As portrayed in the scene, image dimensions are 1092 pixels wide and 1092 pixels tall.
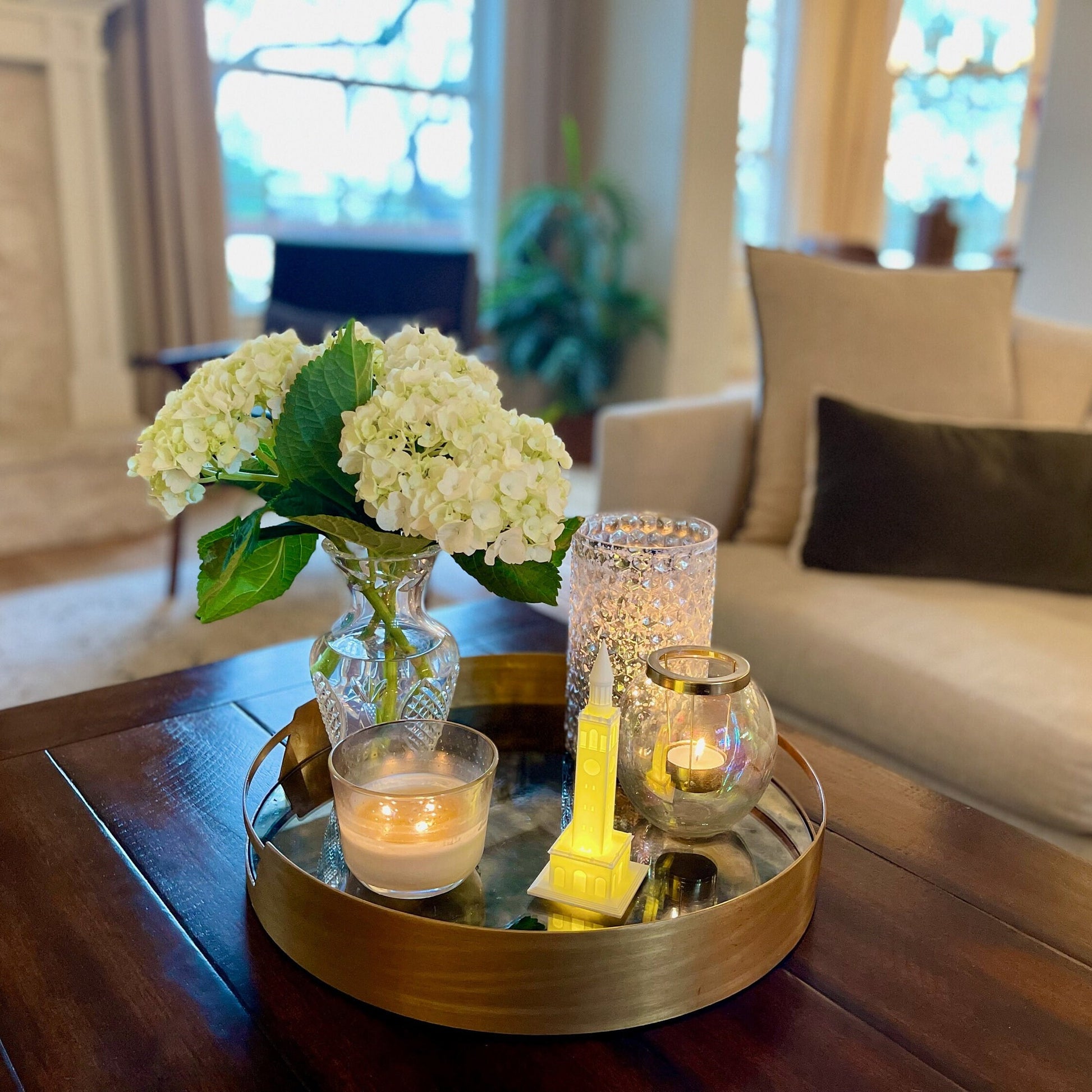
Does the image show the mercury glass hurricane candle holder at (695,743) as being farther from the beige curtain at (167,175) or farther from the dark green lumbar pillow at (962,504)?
the beige curtain at (167,175)

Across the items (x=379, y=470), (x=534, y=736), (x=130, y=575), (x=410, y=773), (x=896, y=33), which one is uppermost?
(x=896, y=33)

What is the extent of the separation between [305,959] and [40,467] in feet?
9.41

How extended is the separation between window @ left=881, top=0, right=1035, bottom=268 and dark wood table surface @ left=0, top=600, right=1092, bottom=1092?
627 centimetres

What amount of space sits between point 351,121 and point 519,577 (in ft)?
12.8

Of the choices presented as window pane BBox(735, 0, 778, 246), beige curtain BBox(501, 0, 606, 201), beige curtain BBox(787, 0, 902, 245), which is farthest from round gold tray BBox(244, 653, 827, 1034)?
beige curtain BBox(787, 0, 902, 245)

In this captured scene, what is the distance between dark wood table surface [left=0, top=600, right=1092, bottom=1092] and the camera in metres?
0.67

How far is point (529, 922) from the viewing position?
773 mm

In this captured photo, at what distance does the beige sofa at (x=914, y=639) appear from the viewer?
138 cm

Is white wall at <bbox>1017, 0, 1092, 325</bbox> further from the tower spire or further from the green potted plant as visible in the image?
the tower spire

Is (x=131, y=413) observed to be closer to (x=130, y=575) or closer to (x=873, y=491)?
(x=130, y=575)

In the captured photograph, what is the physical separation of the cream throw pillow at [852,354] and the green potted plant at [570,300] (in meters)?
2.25

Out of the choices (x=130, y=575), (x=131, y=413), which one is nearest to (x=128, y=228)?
(x=131, y=413)

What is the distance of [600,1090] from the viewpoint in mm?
653

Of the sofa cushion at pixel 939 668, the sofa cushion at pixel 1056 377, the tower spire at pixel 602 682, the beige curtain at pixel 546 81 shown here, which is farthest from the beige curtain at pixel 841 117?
the tower spire at pixel 602 682
